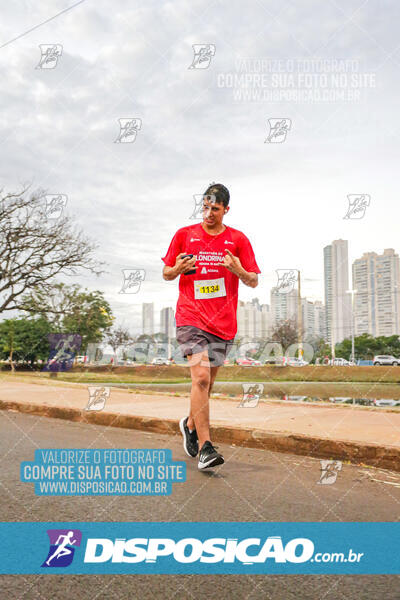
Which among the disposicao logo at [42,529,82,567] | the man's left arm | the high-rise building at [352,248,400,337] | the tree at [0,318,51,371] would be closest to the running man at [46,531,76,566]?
the disposicao logo at [42,529,82,567]

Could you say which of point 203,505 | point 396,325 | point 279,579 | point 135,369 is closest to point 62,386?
point 203,505

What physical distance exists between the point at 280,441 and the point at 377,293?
6497 centimetres

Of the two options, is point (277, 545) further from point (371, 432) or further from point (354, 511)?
point (371, 432)

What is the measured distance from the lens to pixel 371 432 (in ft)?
16.7

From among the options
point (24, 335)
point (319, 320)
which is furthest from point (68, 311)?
point (319, 320)

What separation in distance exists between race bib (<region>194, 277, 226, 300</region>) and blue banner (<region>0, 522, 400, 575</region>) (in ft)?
5.69

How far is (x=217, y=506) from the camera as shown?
3006 mm

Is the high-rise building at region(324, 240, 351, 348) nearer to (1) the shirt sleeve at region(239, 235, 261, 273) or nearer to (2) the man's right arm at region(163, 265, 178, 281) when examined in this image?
(1) the shirt sleeve at region(239, 235, 261, 273)

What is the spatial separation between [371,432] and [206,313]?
2188 millimetres

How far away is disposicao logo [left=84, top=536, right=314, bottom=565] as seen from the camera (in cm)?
227

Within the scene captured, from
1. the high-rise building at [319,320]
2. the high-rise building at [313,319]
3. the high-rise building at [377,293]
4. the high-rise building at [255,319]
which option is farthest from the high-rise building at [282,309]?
the high-rise building at [377,293]

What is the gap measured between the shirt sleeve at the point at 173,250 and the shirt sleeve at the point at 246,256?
1.52 ft

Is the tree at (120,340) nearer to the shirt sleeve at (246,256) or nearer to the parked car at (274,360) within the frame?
the parked car at (274,360)

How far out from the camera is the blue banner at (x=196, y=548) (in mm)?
2199
